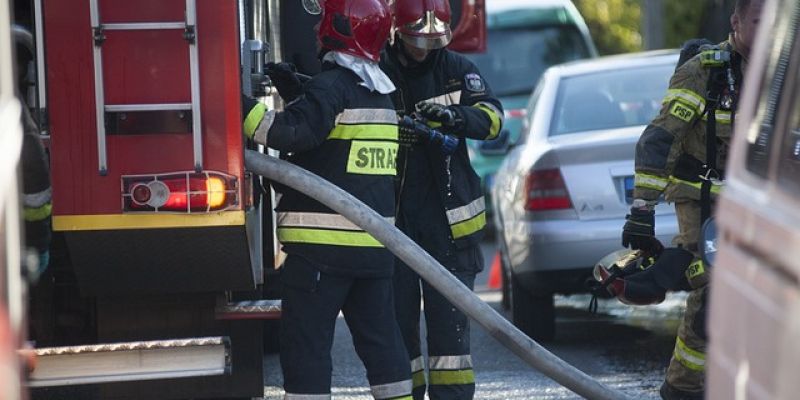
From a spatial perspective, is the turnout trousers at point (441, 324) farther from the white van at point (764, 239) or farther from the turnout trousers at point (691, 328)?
the white van at point (764, 239)

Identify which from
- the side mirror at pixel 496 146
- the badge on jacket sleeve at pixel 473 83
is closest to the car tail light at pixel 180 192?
the badge on jacket sleeve at pixel 473 83

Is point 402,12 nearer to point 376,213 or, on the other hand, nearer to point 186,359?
point 376,213

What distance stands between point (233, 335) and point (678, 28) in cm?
2348

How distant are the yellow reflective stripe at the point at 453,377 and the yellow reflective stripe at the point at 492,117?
3.27 ft

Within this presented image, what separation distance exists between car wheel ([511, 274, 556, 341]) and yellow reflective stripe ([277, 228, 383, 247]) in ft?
10.6

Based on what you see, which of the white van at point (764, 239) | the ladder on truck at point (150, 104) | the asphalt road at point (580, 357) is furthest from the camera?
the asphalt road at point (580, 357)

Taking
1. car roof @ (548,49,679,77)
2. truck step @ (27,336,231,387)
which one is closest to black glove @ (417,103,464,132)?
truck step @ (27,336,231,387)

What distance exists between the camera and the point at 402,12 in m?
Answer: 6.21

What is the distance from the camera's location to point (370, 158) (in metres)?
5.50

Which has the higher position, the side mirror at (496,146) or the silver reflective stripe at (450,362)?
the side mirror at (496,146)

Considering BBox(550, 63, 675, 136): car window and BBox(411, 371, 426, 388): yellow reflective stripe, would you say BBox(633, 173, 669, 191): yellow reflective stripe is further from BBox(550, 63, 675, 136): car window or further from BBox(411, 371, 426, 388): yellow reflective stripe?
BBox(550, 63, 675, 136): car window

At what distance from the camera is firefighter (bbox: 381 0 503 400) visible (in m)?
6.20

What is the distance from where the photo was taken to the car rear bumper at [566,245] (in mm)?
8094

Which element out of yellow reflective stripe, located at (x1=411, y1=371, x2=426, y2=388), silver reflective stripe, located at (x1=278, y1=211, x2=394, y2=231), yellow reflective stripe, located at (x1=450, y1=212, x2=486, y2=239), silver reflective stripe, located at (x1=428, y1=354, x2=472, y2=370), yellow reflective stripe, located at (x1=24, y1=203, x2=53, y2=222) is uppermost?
yellow reflective stripe, located at (x1=24, y1=203, x2=53, y2=222)
